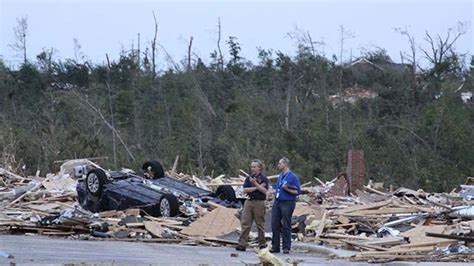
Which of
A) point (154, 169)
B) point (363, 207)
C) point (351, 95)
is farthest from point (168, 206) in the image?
point (351, 95)

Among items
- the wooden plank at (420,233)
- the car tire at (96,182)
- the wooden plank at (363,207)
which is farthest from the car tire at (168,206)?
the wooden plank at (420,233)

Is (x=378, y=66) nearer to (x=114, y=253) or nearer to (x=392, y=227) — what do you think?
(x=392, y=227)

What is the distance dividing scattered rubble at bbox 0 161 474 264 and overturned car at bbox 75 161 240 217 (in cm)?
29

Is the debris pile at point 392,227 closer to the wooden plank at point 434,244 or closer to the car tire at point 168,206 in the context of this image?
the wooden plank at point 434,244

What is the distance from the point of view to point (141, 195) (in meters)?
23.0

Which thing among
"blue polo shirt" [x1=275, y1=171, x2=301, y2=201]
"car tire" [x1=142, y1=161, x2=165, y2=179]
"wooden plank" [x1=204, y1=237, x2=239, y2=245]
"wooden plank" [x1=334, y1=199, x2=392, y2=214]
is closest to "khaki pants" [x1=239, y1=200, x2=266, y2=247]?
"blue polo shirt" [x1=275, y1=171, x2=301, y2=201]

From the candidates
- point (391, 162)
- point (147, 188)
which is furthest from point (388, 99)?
point (147, 188)

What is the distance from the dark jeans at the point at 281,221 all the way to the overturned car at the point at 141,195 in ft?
16.8

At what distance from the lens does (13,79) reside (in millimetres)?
59969

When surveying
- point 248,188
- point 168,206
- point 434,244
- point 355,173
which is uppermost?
point 355,173

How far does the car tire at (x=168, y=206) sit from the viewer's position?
22.5 metres

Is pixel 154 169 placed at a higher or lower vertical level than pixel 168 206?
higher

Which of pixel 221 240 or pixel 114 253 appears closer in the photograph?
pixel 114 253

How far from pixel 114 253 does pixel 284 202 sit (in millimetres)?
3135
